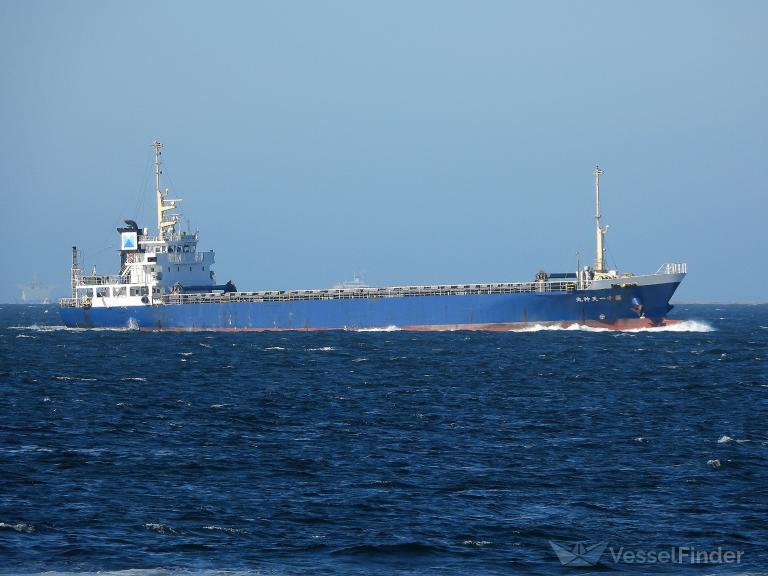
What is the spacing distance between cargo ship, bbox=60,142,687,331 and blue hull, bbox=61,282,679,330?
0.08 metres

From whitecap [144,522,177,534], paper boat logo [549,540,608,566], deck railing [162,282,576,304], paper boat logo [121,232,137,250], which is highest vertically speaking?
paper boat logo [121,232,137,250]

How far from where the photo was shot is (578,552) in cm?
1952

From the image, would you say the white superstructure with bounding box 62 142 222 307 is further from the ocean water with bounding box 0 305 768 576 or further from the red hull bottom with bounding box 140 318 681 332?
the ocean water with bounding box 0 305 768 576

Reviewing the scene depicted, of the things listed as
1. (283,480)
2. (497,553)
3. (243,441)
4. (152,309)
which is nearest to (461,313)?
(152,309)

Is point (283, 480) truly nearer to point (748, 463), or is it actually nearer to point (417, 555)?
point (417, 555)

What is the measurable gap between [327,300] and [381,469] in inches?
2546

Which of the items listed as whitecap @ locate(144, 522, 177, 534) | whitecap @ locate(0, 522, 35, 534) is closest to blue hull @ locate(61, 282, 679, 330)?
whitecap @ locate(144, 522, 177, 534)

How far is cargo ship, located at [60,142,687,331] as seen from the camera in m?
82.2

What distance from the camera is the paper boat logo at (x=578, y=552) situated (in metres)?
18.9

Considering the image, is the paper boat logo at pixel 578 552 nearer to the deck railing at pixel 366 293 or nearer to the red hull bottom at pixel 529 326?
the deck railing at pixel 366 293

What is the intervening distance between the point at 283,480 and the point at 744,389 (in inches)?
1039

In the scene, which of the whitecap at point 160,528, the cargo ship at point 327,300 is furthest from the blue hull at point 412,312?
the whitecap at point 160,528

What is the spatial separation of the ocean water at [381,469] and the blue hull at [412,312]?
26.0 metres

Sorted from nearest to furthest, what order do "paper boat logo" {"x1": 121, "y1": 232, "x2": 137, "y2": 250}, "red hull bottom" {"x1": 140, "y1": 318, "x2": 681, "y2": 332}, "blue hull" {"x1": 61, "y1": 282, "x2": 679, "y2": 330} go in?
"blue hull" {"x1": 61, "y1": 282, "x2": 679, "y2": 330} < "red hull bottom" {"x1": 140, "y1": 318, "x2": 681, "y2": 332} < "paper boat logo" {"x1": 121, "y1": 232, "x2": 137, "y2": 250}
